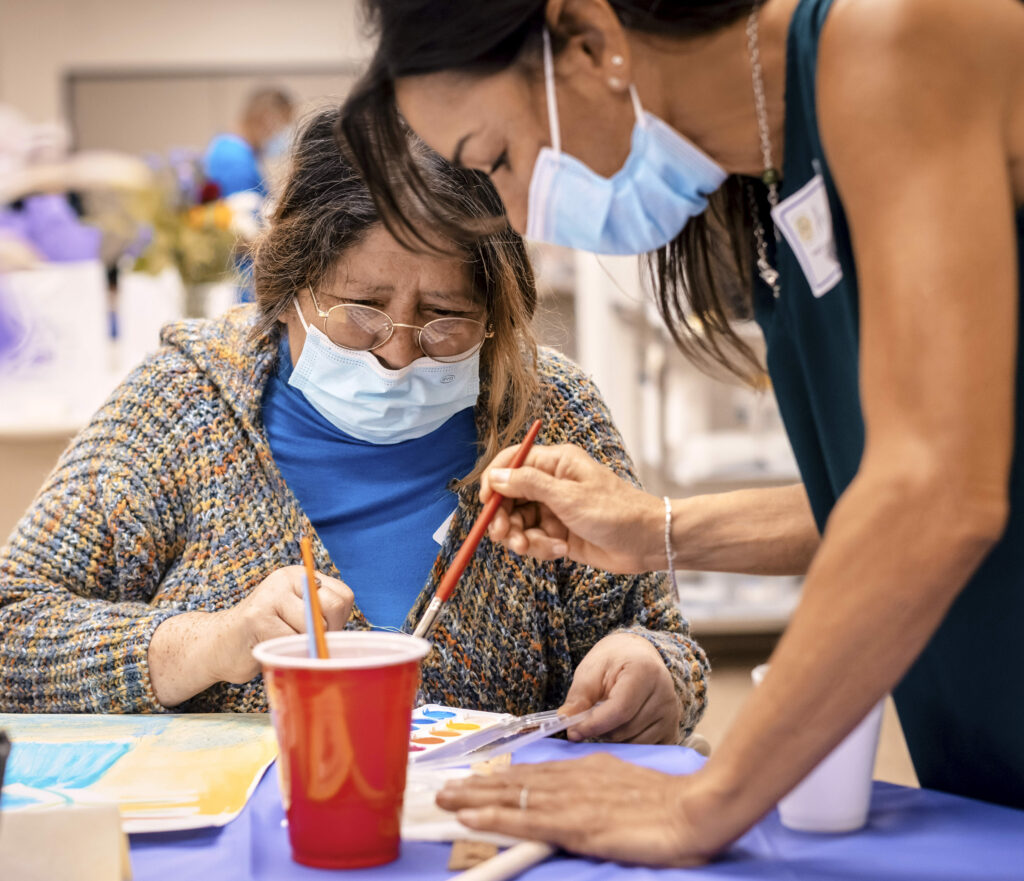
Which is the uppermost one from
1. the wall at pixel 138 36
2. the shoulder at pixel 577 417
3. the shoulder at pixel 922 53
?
the wall at pixel 138 36

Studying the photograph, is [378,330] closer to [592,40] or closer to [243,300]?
[592,40]

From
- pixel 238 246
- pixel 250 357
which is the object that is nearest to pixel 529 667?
pixel 250 357

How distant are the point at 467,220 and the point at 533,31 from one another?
0.52m

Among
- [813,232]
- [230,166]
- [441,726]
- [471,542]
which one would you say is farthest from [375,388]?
[230,166]

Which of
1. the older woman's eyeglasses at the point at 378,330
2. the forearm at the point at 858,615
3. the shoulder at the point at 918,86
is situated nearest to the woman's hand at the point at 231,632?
the older woman's eyeglasses at the point at 378,330

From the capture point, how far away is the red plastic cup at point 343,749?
0.77 metres

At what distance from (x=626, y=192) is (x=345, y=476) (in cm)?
67

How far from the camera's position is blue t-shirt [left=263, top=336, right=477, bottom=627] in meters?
1.47

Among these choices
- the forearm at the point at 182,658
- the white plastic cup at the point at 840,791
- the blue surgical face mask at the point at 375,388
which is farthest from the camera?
the blue surgical face mask at the point at 375,388

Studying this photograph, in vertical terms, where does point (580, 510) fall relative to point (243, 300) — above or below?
below

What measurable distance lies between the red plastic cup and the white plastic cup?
27 cm

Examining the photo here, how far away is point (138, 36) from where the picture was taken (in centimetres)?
791

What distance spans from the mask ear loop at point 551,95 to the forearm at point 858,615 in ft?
1.31

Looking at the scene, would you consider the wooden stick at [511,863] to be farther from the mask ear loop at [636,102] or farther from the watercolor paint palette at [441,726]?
the mask ear loop at [636,102]
